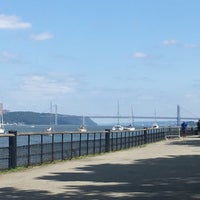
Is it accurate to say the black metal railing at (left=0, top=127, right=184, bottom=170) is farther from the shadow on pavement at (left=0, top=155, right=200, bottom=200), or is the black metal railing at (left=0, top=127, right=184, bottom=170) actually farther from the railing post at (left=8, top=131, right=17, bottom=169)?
the shadow on pavement at (left=0, top=155, right=200, bottom=200)

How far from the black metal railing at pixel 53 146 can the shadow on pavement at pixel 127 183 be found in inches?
83.2

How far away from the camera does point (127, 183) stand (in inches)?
514

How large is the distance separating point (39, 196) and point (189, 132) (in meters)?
48.5

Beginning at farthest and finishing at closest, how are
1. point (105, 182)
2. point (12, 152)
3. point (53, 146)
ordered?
point (53, 146) < point (12, 152) < point (105, 182)

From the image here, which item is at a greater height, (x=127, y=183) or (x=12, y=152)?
(x=12, y=152)

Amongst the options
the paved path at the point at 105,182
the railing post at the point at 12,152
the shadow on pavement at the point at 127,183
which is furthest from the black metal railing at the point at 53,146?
the shadow on pavement at the point at 127,183

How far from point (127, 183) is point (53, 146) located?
760 centimetres

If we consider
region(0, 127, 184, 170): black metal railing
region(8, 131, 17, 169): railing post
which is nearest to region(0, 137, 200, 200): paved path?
region(8, 131, 17, 169): railing post

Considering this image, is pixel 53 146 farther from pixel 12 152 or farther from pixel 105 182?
pixel 105 182

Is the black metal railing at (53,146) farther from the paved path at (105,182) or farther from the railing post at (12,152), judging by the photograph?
the paved path at (105,182)

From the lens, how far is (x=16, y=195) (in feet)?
36.4

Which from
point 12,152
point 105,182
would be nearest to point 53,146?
point 12,152

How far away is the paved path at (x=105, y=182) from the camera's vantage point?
11062 mm

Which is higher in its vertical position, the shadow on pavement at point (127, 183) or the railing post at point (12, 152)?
the railing post at point (12, 152)
